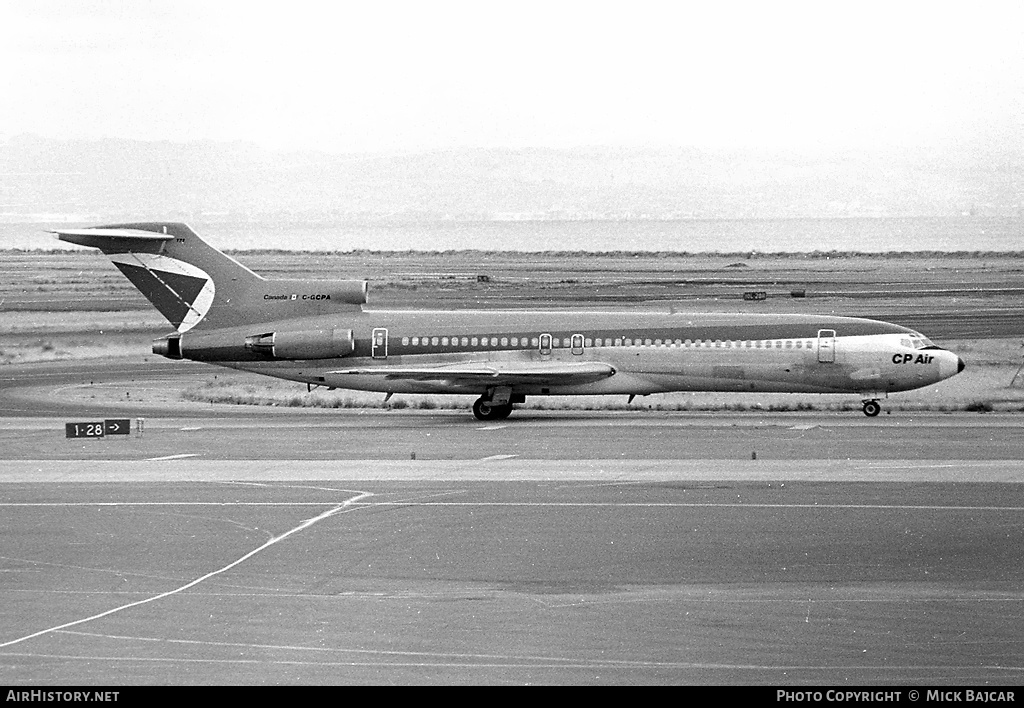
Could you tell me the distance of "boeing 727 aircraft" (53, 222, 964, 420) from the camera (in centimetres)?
4347

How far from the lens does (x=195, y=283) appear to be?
44.7 meters

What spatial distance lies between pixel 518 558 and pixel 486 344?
21.9m

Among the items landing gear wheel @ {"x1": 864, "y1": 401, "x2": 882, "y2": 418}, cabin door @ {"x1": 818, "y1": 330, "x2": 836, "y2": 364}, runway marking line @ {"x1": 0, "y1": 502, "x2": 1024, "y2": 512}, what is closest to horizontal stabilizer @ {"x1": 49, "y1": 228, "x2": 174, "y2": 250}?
runway marking line @ {"x1": 0, "y1": 502, "x2": 1024, "y2": 512}

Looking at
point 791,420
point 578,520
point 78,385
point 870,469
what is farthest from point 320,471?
point 78,385

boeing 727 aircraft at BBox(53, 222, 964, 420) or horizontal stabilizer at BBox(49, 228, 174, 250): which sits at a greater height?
horizontal stabilizer at BBox(49, 228, 174, 250)

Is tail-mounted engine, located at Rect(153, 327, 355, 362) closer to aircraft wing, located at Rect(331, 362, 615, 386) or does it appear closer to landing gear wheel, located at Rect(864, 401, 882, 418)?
aircraft wing, located at Rect(331, 362, 615, 386)

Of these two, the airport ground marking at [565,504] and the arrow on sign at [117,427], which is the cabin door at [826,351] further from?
the arrow on sign at [117,427]

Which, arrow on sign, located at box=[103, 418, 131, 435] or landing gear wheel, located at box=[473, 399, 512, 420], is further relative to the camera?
landing gear wheel, located at box=[473, 399, 512, 420]

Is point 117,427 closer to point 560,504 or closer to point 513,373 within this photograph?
point 513,373

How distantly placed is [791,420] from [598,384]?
584cm

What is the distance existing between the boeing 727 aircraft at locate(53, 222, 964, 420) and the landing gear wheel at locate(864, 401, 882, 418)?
0.16ft

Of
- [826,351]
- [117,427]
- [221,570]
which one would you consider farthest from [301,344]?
[221,570]

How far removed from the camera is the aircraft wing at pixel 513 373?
43.4 meters

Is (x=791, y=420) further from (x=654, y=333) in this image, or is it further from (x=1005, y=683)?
(x=1005, y=683)
